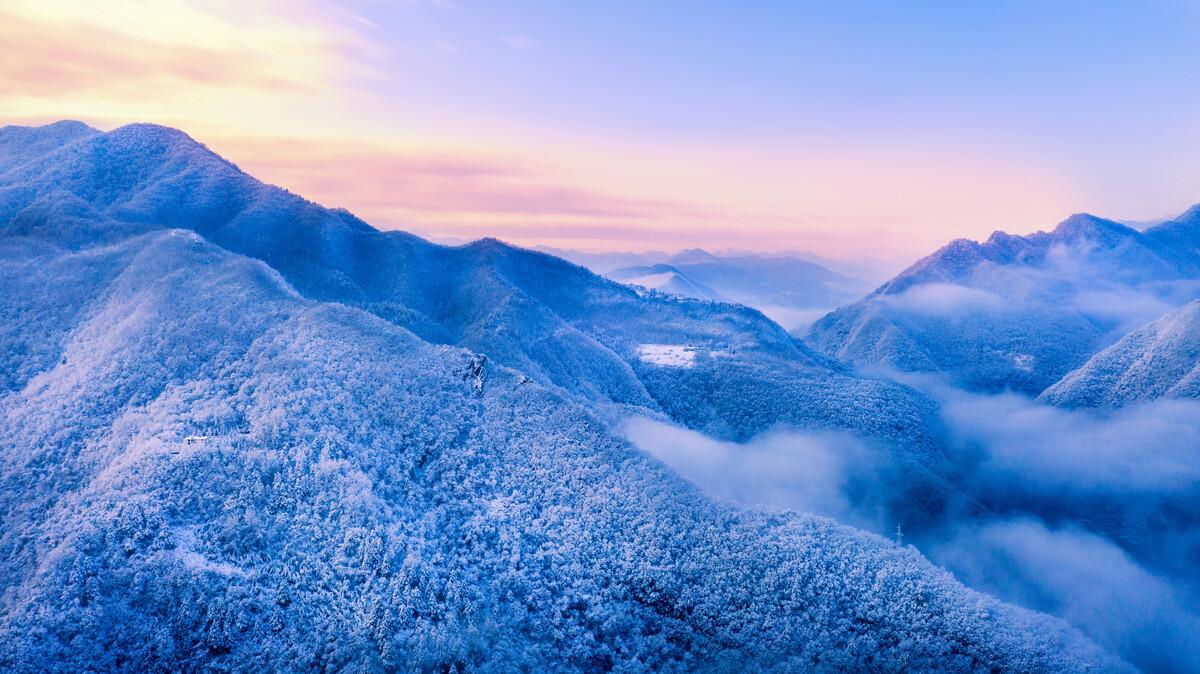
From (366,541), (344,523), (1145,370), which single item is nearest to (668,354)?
(344,523)

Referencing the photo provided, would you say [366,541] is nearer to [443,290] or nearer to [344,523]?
[344,523]

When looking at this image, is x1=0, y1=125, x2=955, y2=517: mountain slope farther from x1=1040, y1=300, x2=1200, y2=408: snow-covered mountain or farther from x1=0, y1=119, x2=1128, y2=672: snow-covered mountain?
x1=1040, y1=300, x2=1200, y2=408: snow-covered mountain

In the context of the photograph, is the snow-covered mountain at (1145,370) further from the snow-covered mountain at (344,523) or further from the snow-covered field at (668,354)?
the snow-covered mountain at (344,523)

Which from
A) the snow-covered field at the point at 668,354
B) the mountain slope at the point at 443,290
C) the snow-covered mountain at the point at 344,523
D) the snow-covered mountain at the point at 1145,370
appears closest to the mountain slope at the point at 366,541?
the snow-covered mountain at the point at 344,523

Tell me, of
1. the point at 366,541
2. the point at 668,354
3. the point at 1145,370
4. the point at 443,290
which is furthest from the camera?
the point at 668,354

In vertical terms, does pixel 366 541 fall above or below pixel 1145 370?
below

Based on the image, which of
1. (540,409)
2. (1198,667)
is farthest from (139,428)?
(1198,667)

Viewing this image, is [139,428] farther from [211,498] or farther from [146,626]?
[146,626]
